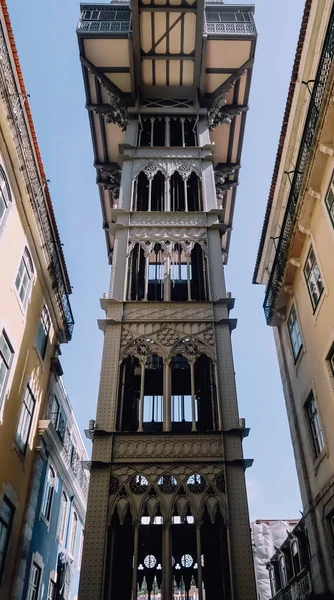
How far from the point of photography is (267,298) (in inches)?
720

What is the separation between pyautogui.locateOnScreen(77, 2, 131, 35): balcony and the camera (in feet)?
82.9

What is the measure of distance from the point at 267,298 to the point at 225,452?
6472 millimetres

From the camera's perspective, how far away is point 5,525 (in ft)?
44.9

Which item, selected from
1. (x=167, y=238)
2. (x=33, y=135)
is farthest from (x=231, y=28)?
(x=33, y=135)

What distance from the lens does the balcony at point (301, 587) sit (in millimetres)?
14391

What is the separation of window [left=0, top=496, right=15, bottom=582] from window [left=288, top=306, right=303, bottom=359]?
9505 millimetres

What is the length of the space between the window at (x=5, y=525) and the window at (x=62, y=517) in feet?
20.7

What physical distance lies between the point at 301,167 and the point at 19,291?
8922 mm

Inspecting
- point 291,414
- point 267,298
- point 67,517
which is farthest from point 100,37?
point 67,517

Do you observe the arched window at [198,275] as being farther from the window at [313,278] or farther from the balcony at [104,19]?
the balcony at [104,19]

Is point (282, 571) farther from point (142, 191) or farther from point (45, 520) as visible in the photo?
point (142, 191)

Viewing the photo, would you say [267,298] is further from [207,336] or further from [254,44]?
[254,44]

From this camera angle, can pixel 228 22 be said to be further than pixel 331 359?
Yes

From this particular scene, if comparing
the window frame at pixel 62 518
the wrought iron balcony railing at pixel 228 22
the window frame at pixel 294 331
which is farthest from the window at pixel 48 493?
the wrought iron balcony railing at pixel 228 22
